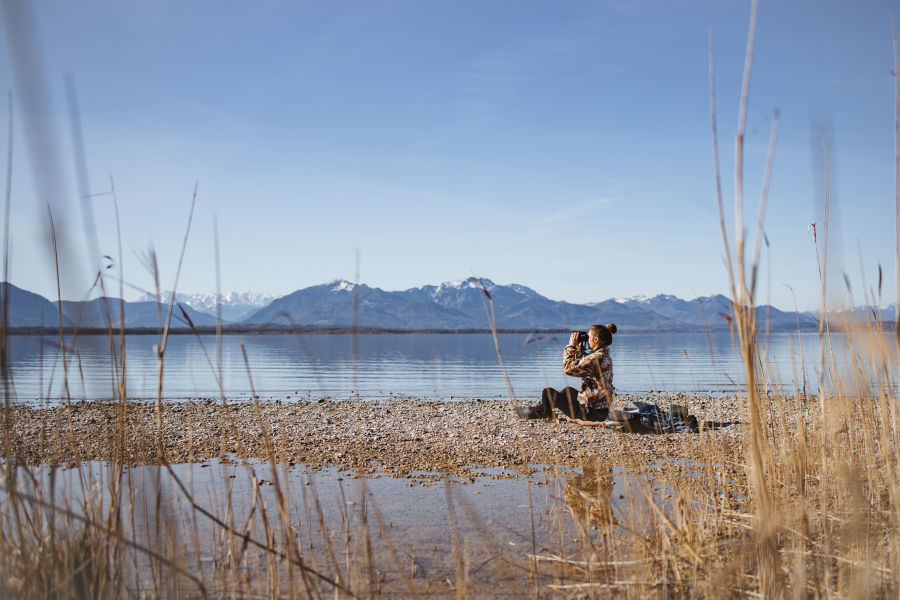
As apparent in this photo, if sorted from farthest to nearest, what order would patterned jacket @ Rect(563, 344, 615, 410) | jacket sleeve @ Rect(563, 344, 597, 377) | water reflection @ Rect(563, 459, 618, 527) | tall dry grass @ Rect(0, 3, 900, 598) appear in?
jacket sleeve @ Rect(563, 344, 597, 377), patterned jacket @ Rect(563, 344, 615, 410), water reflection @ Rect(563, 459, 618, 527), tall dry grass @ Rect(0, 3, 900, 598)

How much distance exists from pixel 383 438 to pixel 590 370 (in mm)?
3476

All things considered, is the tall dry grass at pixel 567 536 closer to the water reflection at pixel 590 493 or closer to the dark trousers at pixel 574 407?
the water reflection at pixel 590 493

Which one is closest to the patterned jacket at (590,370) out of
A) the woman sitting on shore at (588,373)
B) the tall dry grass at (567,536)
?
the woman sitting on shore at (588,373)

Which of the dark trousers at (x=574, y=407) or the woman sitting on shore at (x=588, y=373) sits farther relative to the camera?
the dark trousers at (x=574, y=407)

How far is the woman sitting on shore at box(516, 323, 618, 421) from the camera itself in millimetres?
9812

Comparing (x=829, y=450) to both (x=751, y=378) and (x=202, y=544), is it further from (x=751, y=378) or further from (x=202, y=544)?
(x=202, y=544)

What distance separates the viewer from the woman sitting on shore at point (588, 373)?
9.81 m

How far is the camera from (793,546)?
10.4ft

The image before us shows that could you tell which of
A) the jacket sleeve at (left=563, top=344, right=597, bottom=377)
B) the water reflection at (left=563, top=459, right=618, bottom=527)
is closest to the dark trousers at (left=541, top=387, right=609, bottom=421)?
the jacket sleeve at (left=563, top=344, right=597, bottom=377)

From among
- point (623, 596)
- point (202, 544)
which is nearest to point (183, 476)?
point (202, 544)

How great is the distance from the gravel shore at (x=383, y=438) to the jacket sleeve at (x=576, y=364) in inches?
35.6

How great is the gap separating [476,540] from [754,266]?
3366 millimetres

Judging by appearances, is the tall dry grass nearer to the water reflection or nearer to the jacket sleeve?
the water reflection

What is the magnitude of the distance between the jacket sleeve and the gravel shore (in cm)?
91
